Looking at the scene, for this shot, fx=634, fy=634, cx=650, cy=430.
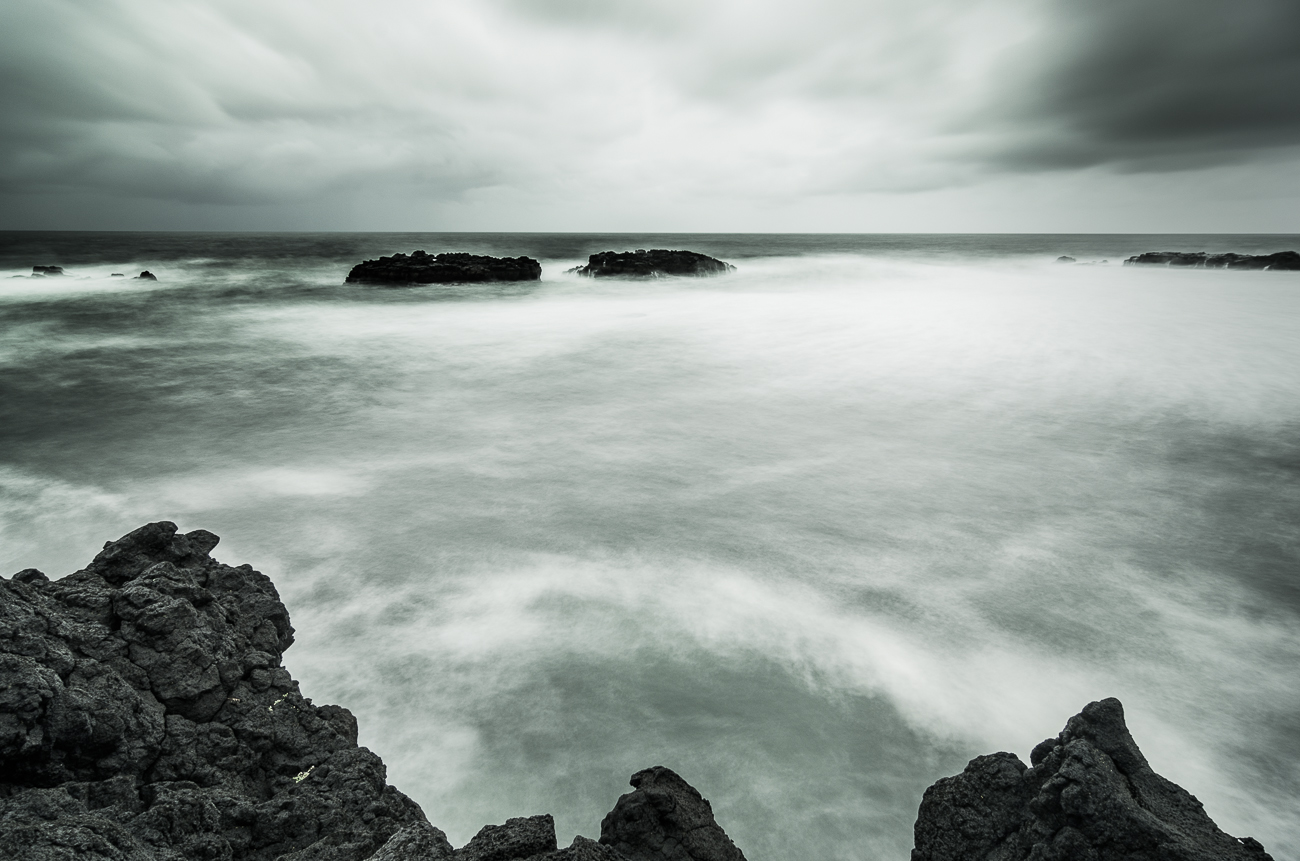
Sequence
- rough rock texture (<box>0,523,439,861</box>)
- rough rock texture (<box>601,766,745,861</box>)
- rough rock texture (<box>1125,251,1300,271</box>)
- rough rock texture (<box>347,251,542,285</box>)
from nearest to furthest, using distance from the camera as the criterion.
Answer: rough rock texture (<box>0,523,439,861</box>) < rough rock texture (<box>601,766,745,861</box>) < rough rock texture (<box>347,251,542,285</box>) < rough rock texture (<box>1125,251,1300,271</box>)

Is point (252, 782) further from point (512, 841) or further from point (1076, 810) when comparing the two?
point (1076, 810)

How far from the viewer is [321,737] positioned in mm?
3678

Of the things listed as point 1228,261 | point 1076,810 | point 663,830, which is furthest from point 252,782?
point 1228,261

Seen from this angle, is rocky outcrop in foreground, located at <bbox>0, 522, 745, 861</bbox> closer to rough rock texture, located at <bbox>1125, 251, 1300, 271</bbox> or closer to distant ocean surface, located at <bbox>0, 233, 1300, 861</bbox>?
distant ocean surface, located at <bbox>0, 233, 1300, 861</bbox>

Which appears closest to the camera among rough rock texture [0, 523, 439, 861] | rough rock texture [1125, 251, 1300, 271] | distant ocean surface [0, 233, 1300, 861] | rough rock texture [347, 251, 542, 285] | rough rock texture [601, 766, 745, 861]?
rough rock texture [0, 523, 439, 861]

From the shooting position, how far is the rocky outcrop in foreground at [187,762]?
265 cm

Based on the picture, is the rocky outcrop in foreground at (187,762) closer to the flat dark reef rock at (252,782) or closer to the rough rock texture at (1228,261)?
the flat dark reef rock at (252,782)

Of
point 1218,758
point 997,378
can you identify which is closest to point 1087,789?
point 1218,758

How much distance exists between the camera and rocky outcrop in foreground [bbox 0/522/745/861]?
2648 mm

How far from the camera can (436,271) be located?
39062mm

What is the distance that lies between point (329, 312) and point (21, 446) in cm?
1819

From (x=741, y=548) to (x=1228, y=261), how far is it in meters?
60.8

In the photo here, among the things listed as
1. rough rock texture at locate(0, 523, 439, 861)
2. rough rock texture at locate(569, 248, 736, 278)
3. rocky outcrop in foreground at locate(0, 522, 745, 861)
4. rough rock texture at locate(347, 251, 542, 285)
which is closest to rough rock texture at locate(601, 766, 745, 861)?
rocky outcrop in foreground at locate(0, 522, 745, 861)

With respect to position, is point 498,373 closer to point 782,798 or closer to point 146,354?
point 146,354
